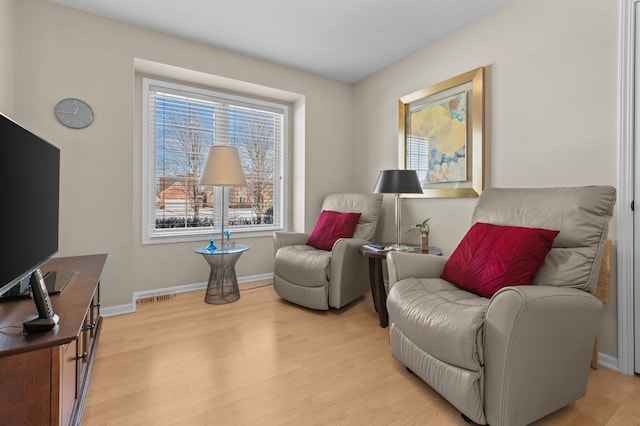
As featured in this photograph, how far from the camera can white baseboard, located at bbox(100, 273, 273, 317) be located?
269 centimetres

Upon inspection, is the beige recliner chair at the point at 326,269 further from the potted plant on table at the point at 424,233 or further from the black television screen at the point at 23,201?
the black television screen at the point at 23,201

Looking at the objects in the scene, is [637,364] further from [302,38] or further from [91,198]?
[91,198]

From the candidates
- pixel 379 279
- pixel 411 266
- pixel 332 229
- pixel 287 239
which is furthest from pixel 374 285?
pixel 287 239

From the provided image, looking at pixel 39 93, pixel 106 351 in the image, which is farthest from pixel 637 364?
pixel 39 93

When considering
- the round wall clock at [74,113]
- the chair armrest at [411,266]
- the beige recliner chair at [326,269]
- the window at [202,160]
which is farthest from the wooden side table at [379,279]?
the round wall clock at [74,113]

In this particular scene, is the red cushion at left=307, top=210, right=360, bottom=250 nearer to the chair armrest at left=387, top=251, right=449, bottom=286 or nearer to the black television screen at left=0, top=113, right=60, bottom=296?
the chair armrest at left=387, top=251, right=449, bottom=286

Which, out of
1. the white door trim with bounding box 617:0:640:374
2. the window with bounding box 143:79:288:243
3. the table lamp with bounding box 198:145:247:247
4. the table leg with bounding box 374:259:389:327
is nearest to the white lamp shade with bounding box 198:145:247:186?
the table lamp with bounding box 198:145:247:247

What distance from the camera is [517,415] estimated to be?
4.24 feet

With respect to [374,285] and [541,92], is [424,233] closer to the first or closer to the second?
[374,285]

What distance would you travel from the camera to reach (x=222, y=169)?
9.68ft

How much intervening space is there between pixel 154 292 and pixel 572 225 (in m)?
3.41

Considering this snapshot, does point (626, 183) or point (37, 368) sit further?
point (626, 183)

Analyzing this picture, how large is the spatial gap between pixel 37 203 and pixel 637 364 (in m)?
3.07

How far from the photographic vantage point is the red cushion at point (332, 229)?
3.14m
